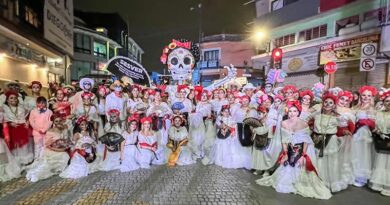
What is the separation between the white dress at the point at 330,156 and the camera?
455 cm

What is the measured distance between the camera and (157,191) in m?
4.53

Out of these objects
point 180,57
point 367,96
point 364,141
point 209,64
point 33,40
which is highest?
point 209,64

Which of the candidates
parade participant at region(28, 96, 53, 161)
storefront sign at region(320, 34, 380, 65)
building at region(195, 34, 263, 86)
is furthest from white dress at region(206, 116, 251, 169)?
building at region(195, 34, 263, 86)

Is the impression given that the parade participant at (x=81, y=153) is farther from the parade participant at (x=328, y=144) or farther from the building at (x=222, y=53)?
the building at (x=222, y=53)

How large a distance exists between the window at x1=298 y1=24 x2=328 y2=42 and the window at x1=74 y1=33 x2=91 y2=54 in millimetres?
24714

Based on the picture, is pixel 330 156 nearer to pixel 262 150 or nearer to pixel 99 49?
pixel 262 150

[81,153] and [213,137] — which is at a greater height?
[213,137]

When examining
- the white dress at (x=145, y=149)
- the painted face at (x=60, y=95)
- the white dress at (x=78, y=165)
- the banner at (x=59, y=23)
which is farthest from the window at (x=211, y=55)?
the white dress at (x=78, y=165)

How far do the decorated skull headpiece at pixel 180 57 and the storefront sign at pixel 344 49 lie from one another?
8309mm

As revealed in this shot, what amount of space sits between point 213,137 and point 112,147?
245 centimetres

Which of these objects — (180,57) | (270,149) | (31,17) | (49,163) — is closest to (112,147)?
(49,163)

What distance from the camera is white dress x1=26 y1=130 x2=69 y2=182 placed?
16.6ft

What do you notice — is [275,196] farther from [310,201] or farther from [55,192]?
[55,192]

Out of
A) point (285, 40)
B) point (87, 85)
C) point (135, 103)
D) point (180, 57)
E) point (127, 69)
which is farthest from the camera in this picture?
point (285, 40)
